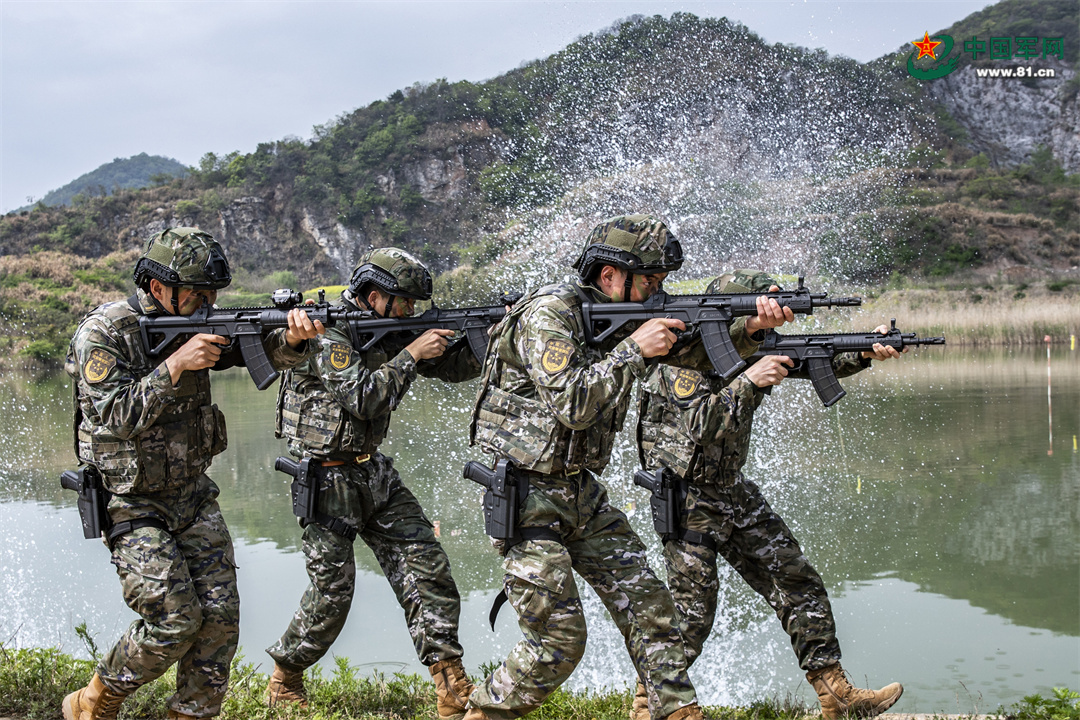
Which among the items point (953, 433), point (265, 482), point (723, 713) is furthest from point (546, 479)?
point (953, 433)

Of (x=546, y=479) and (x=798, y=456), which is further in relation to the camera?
(x=798, y=456)

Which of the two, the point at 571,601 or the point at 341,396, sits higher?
the point at 341,396

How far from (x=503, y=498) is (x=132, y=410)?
1.54 metres

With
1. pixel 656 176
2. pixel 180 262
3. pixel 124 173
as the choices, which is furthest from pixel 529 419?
pixel 124 173

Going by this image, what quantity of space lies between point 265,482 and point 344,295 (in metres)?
7.58

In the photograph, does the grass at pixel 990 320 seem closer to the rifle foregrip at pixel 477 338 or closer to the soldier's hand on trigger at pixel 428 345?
the rifle foregrip at pixel 477 338

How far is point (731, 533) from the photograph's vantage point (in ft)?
15.0

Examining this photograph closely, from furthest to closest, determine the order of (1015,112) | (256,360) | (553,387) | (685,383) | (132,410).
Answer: (1015,112) < (685,383) < (256,360) < (132,410) < (553,387)

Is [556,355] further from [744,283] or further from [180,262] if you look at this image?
[180,262]

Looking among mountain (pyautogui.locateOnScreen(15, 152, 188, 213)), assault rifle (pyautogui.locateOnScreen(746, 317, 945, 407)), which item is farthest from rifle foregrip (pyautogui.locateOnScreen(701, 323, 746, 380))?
mountain (pyautogui.locateOnScreen(15, 152, 188, 213))

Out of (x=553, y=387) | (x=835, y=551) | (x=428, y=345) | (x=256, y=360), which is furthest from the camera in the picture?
(x=835, y=551)

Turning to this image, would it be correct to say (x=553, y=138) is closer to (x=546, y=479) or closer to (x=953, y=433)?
(x=953, y=433)

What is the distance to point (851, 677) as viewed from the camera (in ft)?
18.2

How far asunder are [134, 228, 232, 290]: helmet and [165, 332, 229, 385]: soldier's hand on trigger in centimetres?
32
